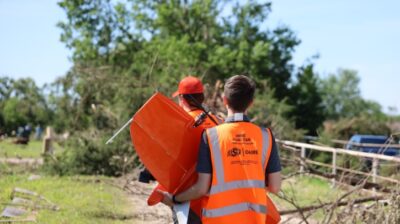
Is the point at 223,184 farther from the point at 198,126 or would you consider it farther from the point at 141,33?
the point at 141,33

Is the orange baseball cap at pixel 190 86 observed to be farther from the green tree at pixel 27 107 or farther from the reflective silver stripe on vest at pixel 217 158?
the green tree at pixel 27 107

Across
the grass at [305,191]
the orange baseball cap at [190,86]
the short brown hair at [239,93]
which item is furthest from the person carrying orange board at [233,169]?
the grass at [305,191]

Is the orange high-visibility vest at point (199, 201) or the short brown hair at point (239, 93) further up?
the short brown hair at point (239, 93)

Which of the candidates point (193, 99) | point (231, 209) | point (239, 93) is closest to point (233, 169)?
point (231, 209)

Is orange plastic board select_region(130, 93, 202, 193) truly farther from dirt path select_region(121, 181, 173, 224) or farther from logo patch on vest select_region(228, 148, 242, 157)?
dirt path select_region(121, 181, 173, 224)

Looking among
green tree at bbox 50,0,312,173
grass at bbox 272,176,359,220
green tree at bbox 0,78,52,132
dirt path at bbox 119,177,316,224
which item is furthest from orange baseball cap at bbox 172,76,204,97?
green tree at bbox 0,78,52,132

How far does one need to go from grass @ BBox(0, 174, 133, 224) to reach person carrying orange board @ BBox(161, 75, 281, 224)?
5371 millimetres

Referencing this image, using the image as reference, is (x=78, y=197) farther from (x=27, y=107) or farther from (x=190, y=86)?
(x=27, y=107)

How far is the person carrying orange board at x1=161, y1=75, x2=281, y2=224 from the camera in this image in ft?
12.5

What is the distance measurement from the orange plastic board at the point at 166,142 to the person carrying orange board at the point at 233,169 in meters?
0.20

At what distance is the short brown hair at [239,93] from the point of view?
12.6 ft

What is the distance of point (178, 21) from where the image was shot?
96.0ft

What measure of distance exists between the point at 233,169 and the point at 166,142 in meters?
0.53

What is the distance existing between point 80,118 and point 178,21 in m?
11.2
